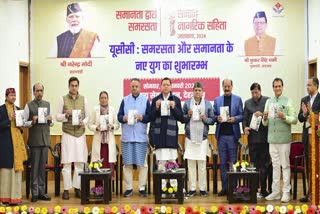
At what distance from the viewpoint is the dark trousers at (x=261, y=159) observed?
7.98 metres

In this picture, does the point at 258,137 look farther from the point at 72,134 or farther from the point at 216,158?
the point at 72,134

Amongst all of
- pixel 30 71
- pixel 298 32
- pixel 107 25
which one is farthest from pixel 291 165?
pixel 30 71

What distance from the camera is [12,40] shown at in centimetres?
945

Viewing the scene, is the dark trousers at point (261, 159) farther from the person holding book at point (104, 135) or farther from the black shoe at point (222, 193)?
the person holding book at point (104, 135)

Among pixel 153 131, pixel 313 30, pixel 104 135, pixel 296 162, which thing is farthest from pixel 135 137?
pixel 313 30

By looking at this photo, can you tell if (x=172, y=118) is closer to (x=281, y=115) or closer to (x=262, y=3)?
(x=281, y=115)

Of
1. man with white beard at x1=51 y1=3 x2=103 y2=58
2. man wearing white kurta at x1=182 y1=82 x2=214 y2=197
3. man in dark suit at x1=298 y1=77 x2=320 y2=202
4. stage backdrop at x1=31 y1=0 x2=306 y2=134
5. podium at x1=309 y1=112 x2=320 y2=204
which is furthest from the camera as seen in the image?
man with white beard at x1=51 y1=3 x2=103 y2=58

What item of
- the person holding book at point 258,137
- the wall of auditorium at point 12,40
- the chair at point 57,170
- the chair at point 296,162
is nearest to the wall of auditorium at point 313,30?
the chair at point 296,162

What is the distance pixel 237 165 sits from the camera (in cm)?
761

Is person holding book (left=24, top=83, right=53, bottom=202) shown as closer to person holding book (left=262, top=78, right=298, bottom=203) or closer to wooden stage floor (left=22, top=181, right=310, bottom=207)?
wooden stage floor (left=22, top=181, right=310, bottom=207)

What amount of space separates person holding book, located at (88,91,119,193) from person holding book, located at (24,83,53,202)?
0.70 metres

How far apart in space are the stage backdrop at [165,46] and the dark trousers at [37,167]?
2.36 m

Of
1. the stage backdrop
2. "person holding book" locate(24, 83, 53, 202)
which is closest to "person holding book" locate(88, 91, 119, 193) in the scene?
"person holding book" locate(24, 83, 53, 202)

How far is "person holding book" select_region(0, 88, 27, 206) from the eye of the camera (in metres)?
7.38
